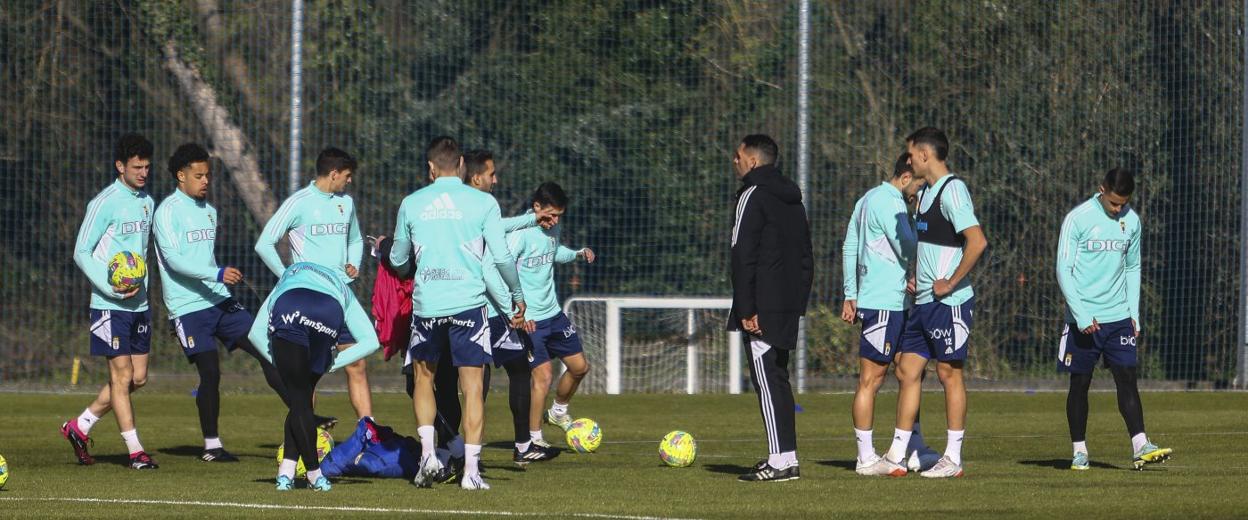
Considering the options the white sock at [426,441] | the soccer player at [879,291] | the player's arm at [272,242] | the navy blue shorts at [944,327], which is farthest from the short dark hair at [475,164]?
the navy blue shorts at [944,327]

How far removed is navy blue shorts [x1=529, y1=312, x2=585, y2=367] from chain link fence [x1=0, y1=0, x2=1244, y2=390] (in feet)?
27.5

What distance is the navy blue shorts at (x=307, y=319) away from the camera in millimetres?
9078

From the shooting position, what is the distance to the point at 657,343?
20516 mm

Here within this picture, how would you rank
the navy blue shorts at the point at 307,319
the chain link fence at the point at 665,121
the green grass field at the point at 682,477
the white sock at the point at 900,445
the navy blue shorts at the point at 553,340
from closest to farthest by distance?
the green grass field at the point at 682,477 < the navy blue shorts at the point at 307,319 < the white sock at the point at 900,445 < the navy blue shorts at the point at 553,340 < the chain link fence at the point at 665,121

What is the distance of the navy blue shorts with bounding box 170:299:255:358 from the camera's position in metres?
11.6

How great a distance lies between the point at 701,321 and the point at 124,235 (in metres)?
10.0

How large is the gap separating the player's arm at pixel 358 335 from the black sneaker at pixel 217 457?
2.63 m

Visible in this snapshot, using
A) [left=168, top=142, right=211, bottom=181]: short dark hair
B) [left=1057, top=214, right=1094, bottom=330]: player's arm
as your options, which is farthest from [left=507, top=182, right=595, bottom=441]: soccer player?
[left=1057, top=214, right=1094, bottom=330]: player's arm

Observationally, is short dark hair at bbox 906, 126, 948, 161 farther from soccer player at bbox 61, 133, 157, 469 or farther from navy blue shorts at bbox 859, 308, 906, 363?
soccer player at bbox 61, 133, 157, 469

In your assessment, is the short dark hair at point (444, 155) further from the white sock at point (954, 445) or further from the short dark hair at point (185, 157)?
the white sock at point (954, 445)

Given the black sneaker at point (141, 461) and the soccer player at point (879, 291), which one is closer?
the soccer player at point (879, 291)

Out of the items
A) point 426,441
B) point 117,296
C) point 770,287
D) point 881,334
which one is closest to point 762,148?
point 770,287

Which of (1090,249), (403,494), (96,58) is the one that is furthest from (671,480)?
(96,58)

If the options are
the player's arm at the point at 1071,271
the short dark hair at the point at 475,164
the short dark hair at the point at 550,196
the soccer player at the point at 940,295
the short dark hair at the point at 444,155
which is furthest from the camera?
the short dark hair at the point at 550,196
